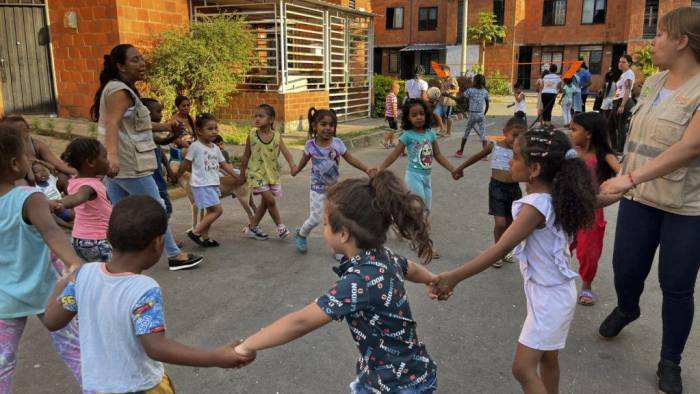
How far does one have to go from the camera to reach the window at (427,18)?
4425 centimetres

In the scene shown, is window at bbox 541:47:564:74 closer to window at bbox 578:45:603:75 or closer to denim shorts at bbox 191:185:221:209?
window at bbox 578:45:603:75

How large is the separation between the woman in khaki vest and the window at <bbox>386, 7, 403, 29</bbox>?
4463 cm

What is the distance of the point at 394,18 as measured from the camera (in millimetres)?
45906

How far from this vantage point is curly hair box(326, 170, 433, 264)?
208cm

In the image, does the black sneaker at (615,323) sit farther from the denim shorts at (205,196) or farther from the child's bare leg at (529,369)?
the denim shorts at (205,196)

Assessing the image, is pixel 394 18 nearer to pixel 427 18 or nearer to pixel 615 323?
pixel 427 18

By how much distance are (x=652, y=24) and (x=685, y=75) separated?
40090 millimetres

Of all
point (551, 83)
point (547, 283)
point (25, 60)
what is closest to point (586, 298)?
point (547, 283)

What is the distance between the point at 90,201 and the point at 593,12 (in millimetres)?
42350

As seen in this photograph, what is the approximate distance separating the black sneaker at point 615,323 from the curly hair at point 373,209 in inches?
84.2

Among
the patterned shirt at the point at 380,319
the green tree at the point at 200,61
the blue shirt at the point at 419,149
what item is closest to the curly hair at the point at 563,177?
the patterned shirt at the point at 380,319

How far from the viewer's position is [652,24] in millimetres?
37031

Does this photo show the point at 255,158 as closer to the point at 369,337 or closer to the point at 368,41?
the point at 369,337

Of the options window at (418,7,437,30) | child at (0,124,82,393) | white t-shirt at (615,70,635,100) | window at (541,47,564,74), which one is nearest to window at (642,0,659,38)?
window at (541,47,564,74)
